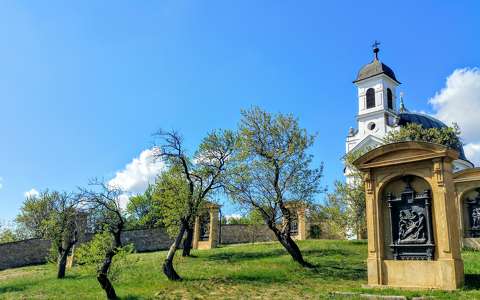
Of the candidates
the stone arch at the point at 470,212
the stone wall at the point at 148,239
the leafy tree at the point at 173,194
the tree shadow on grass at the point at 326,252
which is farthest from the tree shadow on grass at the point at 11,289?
the stone arch at the point at 470,212

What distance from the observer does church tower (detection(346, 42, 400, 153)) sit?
51000 mm

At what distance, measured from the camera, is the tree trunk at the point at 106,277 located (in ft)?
48.5

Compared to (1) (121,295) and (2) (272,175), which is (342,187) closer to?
(2) (272,175)

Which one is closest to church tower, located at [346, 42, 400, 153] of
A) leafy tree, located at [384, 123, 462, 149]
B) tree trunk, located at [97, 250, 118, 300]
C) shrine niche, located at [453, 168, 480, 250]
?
leafy tree, located at [384, 123, 462, 149]

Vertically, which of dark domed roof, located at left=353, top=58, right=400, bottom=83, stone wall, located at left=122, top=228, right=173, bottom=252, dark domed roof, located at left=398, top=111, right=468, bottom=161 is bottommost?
stone wall, located at left=122, top=228, right=173, bottom=252

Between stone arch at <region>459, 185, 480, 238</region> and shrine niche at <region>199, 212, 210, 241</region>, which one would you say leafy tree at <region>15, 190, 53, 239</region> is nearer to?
shrine niche at <region>199, 212, 210, 241</region>

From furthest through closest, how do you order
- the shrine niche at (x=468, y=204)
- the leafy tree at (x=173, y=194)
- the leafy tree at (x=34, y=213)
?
the leafy tree at (x=34, y=213), the shrine niche at (x=468, y=204), the leafy tree at (x=173, y=194)

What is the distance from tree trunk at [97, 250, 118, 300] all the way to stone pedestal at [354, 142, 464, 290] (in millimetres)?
8546

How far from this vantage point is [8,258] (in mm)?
31359

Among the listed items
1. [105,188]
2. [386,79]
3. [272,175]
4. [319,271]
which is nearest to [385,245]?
[319,271]

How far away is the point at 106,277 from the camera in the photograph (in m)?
14.9

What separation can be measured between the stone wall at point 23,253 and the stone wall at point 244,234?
13857mm

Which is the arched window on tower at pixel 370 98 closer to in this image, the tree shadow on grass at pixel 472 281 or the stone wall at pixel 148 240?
the stone wall at pixel 148 240

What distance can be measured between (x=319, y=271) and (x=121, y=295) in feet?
26.7
